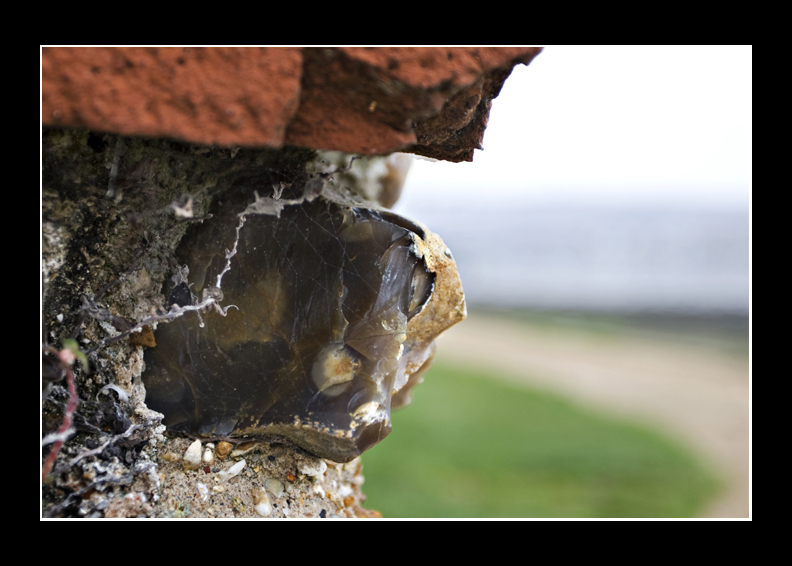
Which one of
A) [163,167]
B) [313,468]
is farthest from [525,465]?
[163,167]

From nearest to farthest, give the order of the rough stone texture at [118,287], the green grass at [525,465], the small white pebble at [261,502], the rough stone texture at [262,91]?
the rough stone texture at [262,91] → the rough stone texture at [118,287] → the small white pebble at [261,502] → the green grass at [525,465]

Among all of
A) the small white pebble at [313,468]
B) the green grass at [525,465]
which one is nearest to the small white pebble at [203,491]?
the small white pebble at [313,468]

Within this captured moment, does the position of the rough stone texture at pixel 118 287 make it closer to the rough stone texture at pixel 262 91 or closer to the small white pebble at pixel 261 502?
the small white pebble at pixel 261 502

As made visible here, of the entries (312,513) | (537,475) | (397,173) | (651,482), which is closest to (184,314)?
(312,513)

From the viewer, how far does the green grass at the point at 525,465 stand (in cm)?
264

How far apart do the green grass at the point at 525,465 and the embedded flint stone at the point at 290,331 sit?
1.77 meters

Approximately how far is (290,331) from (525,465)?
2.78 m

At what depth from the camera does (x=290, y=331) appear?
0.70 m

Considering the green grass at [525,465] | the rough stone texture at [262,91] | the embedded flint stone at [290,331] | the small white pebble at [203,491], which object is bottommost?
the green grass at [525,465]

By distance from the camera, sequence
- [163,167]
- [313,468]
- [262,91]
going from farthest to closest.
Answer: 1. [313,468]
2. [163,167]
3. [262,91]

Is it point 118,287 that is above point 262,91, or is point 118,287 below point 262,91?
below

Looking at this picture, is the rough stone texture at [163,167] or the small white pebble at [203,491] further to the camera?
the small white pebble at [203,491]

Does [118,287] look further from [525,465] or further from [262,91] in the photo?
[525,465]

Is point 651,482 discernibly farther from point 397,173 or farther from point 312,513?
point 312,513
